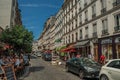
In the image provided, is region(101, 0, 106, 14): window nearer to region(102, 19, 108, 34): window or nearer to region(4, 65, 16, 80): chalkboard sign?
region(102, 19, 108, 34): window

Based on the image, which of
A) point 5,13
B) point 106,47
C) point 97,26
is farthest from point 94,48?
point 5,13

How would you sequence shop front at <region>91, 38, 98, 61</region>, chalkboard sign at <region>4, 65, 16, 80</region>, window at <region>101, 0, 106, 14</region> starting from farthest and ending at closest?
shop front at <region>91, 38, 98, 61</region> < window at <region>101, 0, 106, 14</region> < chalkboard sign at <region>4, 65, 16, 80</region>

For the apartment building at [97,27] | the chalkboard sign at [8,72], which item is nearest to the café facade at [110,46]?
the apartment building at [97,27]

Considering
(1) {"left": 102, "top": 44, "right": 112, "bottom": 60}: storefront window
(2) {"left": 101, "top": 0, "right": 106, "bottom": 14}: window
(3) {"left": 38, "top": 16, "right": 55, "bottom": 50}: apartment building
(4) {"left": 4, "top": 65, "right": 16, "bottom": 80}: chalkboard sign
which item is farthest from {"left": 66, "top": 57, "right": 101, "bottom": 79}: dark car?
(3) {"left": 38, "top": 16, "right": 55, "bottom": 50}: apartment building

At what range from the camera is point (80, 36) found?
36531mm

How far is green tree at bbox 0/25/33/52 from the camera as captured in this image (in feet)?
63.6

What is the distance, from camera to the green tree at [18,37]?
19.4m

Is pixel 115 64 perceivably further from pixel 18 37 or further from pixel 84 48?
pixel 84 48

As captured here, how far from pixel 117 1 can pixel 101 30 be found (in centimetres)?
506

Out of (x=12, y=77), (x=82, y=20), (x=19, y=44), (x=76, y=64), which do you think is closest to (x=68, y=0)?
(x=82, y=20)

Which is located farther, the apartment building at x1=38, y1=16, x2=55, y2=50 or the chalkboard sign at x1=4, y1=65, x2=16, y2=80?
the apartment building at x1=38, y1=16, x2=55, y2=50

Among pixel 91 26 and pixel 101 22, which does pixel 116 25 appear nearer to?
pixel 101 22

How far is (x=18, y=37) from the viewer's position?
64.0 ft

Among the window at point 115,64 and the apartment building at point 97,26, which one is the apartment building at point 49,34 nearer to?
the apartment building at point 97,26
